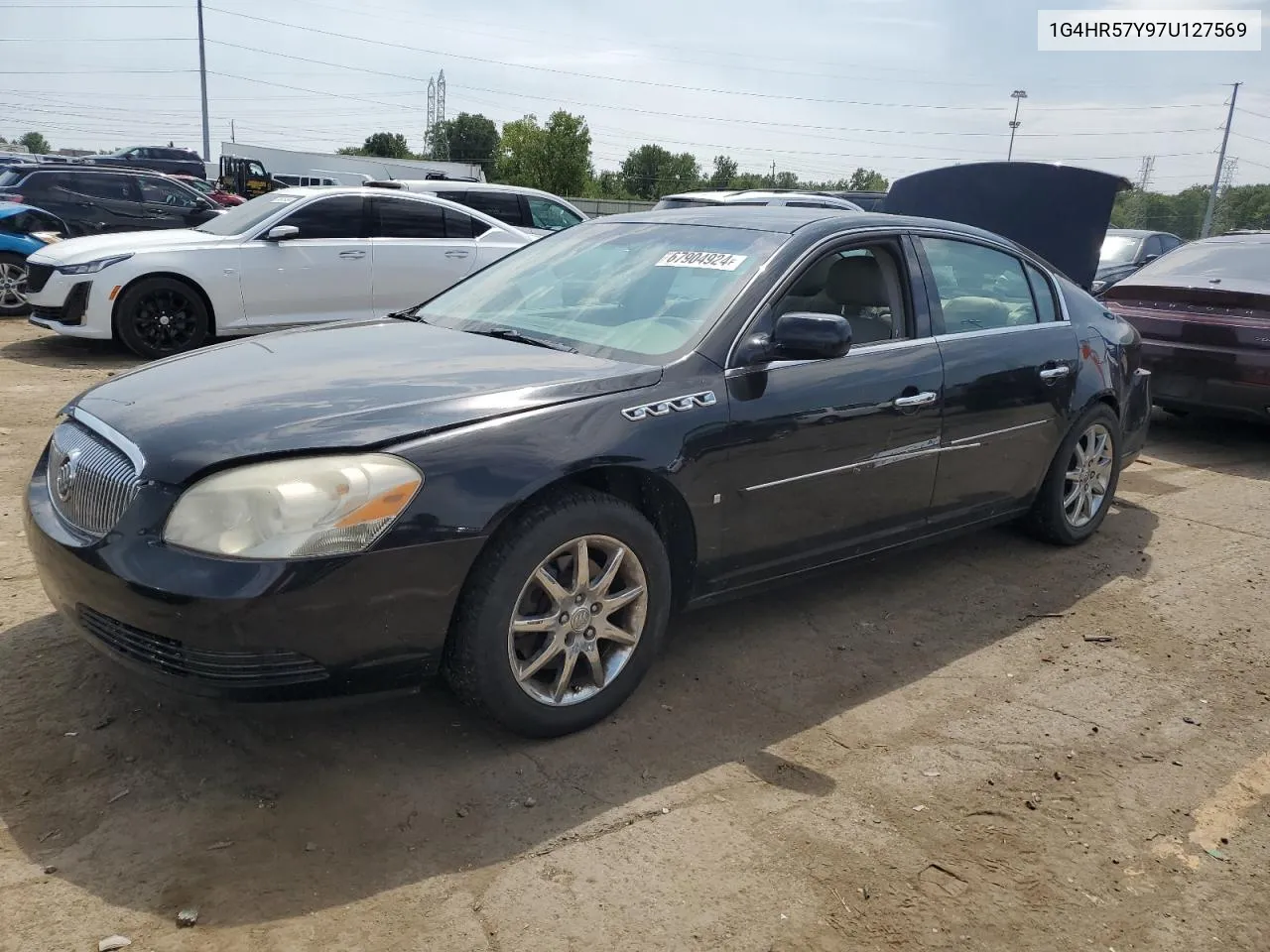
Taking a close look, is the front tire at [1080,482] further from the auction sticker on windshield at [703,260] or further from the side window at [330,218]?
the side window at [330,218]

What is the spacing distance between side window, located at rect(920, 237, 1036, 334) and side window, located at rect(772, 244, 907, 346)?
9.3 inches

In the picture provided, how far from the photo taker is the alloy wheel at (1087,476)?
16.5ft

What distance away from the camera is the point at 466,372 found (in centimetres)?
313

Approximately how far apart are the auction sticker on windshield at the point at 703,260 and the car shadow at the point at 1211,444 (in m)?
4.98

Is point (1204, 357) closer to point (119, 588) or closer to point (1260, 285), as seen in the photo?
point (1260, 285)

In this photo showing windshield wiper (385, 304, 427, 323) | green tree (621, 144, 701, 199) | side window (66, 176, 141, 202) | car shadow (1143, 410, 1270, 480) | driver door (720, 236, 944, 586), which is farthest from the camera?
green tree (621, 144, 701, 199)

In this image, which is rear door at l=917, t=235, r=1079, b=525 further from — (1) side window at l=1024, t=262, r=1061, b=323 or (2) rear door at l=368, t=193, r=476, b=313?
(2) rear door at l=368, t=193, r=476, b=313

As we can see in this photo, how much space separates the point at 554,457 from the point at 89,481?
1279 millimetres

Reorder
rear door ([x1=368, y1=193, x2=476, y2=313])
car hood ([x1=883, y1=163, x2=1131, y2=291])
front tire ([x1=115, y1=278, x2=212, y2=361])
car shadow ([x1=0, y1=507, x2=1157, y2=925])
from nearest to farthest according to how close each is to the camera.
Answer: car shadow ([x1=0, y1=507, x2=1157, y2=925])
car hood ([x1=883, y1=163, x2=1131, y2=291])
front tire ([x1=115, y1=278, x2=212, y2=361])
rear door ([x1=368, y1=193, x2=476, y2=313])

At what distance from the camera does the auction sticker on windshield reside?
3.69m

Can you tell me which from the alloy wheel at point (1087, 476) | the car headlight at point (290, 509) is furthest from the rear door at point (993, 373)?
the car headlight at point (290, 509)

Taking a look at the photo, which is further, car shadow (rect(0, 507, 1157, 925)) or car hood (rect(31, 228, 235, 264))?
car hood (rect(31, 228, 235, 264))

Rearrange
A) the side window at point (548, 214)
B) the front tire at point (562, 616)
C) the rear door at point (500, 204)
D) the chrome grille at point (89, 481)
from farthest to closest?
the side window at point (548, 214) < the rear door at point (500, 204) < the front tire at point (562, 616) < the chrome grille at point (89, 481)

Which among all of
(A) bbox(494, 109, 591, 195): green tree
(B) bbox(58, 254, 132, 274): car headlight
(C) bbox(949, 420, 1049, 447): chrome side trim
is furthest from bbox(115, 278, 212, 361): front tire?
(A) bbox(494, 109, 591, 195): green tree
